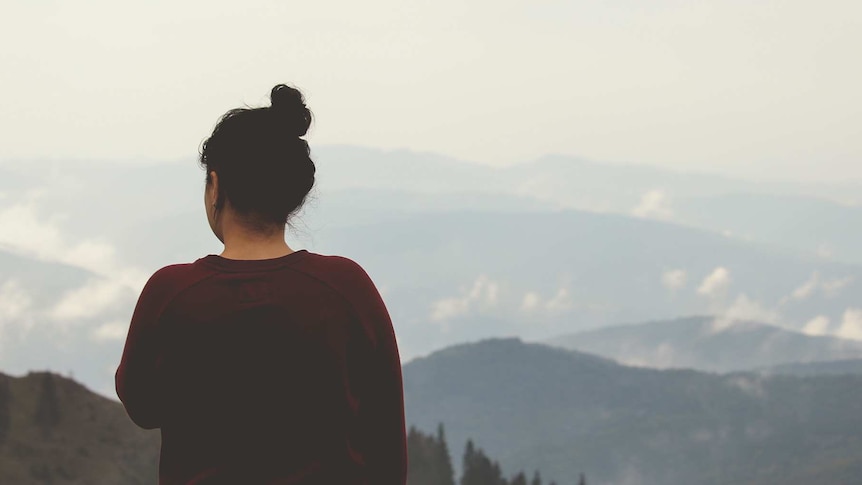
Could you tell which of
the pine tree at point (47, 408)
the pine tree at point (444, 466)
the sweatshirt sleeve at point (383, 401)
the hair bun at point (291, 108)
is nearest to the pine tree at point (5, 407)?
the pine tree at point (47, 408)

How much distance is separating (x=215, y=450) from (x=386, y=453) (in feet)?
2.64

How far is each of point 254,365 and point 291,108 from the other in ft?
3.99

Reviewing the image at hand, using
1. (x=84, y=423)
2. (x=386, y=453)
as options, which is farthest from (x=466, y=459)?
(x=386, y=453)

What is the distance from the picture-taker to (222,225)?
5.34 meters

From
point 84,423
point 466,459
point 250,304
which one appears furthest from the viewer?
point 466,459

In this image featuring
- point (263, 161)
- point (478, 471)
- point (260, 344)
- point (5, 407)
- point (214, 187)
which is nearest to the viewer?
point (260, 344)

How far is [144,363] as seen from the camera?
207 inches

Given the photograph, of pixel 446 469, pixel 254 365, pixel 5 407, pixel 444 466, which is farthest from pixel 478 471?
pixel 254 365

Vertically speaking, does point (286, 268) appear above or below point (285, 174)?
below

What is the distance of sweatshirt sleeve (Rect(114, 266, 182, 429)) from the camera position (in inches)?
203

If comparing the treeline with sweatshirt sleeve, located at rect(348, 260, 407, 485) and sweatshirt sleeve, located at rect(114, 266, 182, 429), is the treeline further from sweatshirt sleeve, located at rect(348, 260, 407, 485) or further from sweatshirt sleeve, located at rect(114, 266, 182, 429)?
sweatshirt sleeve, located at rect(114, 266, 182, 429)

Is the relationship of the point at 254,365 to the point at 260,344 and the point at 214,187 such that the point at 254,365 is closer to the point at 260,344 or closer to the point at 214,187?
the point at 260,344

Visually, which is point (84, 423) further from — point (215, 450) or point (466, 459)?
point (215, 450)

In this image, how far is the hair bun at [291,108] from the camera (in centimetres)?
527
